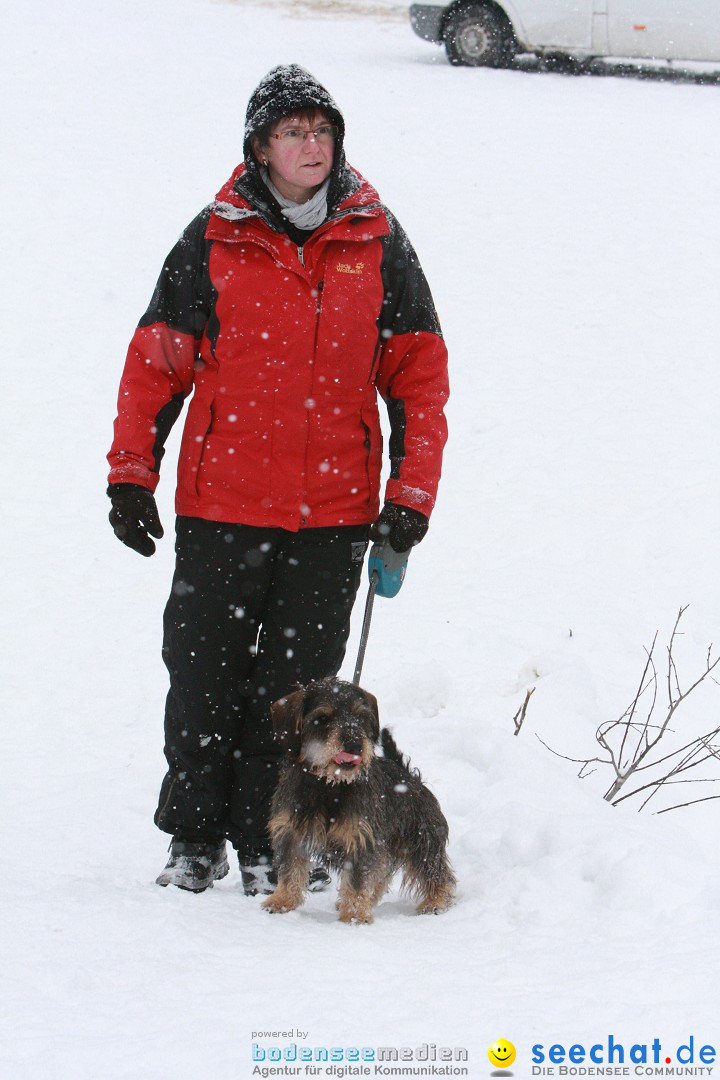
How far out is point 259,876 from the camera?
11.4 ft

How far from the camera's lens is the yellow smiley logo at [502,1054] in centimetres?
211

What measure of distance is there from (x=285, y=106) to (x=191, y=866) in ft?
7.47

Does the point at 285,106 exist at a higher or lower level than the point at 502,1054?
higher

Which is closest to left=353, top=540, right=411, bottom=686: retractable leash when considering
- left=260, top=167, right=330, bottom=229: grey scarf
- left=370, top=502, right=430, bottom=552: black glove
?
left=370, top=502, right=430, bottom=552: black glove

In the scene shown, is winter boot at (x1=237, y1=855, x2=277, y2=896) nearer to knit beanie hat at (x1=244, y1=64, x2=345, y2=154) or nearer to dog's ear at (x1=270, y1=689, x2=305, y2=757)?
dog's ear at (x1=270, y1=689, x2=305, y2=757)

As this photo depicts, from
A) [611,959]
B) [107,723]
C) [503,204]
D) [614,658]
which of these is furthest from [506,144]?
[611,959]

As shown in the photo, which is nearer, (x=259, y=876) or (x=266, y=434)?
(x=266, y=434)

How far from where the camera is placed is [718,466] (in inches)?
275

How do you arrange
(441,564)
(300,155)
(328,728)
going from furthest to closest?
(441,564)
(300,155)
(328,728)

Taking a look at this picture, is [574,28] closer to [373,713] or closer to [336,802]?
[373,713]

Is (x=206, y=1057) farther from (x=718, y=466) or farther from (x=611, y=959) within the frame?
(x=718, y=466)

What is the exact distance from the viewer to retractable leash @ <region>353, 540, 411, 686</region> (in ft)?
11.0

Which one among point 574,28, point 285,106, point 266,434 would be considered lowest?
point 266,434

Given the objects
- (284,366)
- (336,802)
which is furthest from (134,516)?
(336,802)
